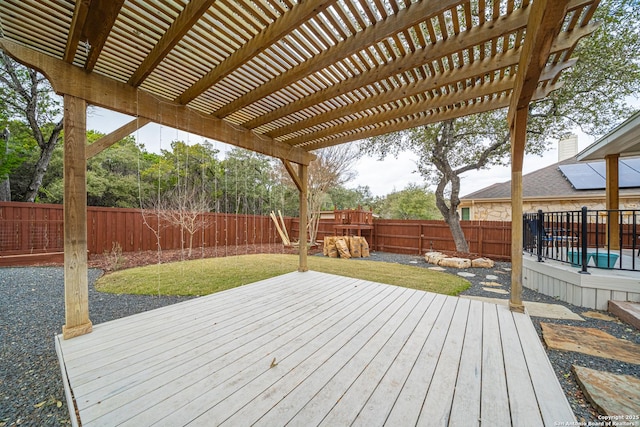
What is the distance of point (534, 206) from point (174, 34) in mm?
11235

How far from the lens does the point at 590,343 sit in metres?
2.16

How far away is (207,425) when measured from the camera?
1173 millimetres

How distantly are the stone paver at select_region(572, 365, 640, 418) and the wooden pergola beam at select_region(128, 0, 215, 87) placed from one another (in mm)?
3279

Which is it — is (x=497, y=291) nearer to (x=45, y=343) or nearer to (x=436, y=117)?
(x=436, y=117)

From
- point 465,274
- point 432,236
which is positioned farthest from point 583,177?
point 465,274

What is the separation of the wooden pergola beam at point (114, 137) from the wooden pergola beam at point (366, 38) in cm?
126

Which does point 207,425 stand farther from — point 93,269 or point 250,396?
point 93,269

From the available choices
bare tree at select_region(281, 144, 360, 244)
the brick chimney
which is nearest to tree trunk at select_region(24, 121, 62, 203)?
bare tree at select_region(281, 144, 360, 244)

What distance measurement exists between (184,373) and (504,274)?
244 inches

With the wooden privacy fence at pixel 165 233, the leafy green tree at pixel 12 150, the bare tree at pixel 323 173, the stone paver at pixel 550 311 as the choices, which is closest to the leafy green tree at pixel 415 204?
the bare tree at pixel 323 173

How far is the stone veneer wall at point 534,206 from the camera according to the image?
25.3ft

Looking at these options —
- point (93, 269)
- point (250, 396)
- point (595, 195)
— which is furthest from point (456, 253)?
point (93, 269)

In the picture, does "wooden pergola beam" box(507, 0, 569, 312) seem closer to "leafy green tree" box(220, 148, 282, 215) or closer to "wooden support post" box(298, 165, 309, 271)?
"wooden support post" box(298, 165, 309, 271)

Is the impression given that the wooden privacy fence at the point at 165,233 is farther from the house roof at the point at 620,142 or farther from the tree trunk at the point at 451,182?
the house roof at the point at 620,142
